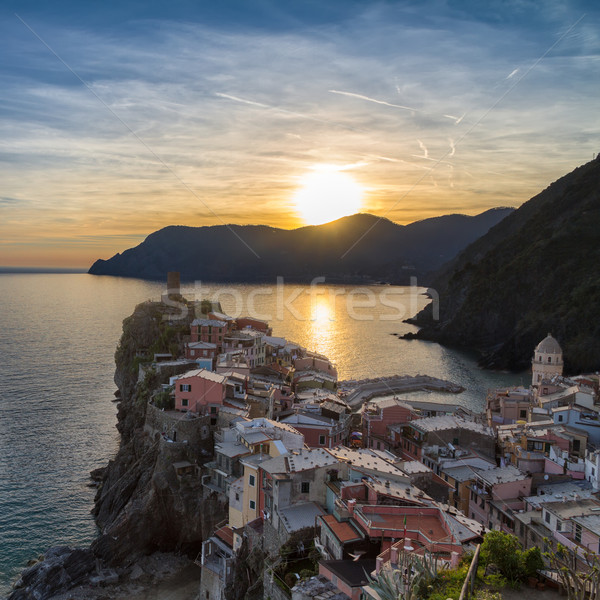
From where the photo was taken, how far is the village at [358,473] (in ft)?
41.0

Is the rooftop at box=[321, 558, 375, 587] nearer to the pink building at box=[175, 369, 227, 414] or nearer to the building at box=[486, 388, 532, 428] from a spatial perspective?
the pink building at box=[175, 369, 227, 414]

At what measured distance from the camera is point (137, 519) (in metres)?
22.3

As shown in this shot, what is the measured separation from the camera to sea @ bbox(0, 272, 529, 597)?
25.4 meters

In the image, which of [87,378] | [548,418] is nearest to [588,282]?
[548,418]

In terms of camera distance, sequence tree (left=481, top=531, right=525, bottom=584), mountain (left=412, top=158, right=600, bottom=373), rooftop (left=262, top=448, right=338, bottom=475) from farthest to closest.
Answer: mountain (left=412, top=158, right=600, bottom=373) → rooftop (left=262, top=448, right=338, bottom=475) → tree (left=481, top=531, right=525, bottom=584)

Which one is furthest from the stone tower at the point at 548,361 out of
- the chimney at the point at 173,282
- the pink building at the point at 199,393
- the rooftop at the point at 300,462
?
the chimney at the point at 173,282

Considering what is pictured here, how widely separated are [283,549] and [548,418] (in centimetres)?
1827

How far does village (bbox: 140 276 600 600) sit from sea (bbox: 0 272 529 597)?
21.2 feet

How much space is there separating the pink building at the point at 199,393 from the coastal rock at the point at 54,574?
282 inches

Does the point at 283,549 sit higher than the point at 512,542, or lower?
lower

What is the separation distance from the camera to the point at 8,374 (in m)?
51.4

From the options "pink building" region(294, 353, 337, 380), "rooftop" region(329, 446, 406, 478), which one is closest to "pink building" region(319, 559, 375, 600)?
"rooftop" region(329, 446, 406, 478)

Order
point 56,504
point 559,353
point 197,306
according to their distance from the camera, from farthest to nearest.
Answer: point 197,306 → point 559,353 → point 56,504

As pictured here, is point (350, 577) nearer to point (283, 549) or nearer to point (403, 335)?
point (283, 549)
